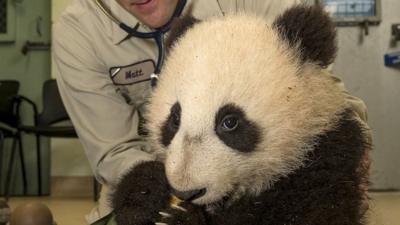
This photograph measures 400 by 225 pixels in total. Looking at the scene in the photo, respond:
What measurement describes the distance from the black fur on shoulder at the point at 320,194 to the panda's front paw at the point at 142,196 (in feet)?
0.26

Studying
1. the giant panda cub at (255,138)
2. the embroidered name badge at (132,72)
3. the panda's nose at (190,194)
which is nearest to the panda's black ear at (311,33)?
the giant panda cub at (255,138)

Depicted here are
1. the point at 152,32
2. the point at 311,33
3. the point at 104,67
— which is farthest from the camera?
the point at 104,67

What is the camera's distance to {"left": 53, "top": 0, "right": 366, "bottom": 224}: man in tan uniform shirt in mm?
1527

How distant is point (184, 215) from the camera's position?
893mm

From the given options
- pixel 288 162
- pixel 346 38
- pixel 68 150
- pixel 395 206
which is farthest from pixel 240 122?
pixel 68 150

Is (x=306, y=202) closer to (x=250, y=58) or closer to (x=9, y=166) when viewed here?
(x=250, y=58)

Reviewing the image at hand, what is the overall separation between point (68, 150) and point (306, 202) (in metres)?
3.97

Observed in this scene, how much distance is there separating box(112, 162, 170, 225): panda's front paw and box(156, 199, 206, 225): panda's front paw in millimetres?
28

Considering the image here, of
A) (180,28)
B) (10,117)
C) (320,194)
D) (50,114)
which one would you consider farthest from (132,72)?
(10,117)

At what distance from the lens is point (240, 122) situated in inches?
35.2

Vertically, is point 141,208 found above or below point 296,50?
below

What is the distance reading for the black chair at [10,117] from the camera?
4508 mm

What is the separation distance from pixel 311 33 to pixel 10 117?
387cm

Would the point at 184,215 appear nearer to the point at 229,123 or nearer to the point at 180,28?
the point at 229,123
